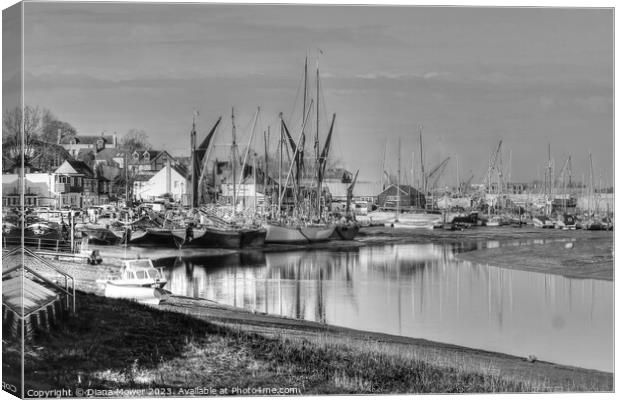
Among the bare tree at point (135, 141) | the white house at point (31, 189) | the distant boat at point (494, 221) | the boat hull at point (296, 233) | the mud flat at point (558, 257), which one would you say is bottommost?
the mud flat at point (558, 257)

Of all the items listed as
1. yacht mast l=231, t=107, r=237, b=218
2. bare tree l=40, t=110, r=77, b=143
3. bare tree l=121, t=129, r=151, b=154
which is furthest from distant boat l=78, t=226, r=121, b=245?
yacht mast l=231, t=107, r=237, b=218

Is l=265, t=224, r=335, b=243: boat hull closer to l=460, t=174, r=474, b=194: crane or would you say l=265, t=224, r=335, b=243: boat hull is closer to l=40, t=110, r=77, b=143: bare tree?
l=460, t=174, r=474, b=194: crane

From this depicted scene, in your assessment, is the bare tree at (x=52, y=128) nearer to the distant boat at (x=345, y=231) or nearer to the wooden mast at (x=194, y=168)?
the wooden mast at (x=194, y=168)

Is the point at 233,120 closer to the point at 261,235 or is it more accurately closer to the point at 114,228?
the point at 114,228

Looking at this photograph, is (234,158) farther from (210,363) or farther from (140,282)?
(210,363)

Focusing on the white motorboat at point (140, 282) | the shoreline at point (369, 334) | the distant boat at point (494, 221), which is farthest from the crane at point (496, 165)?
the white motorboat at point (140, 282)

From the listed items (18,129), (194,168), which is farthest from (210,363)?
(194,168)
